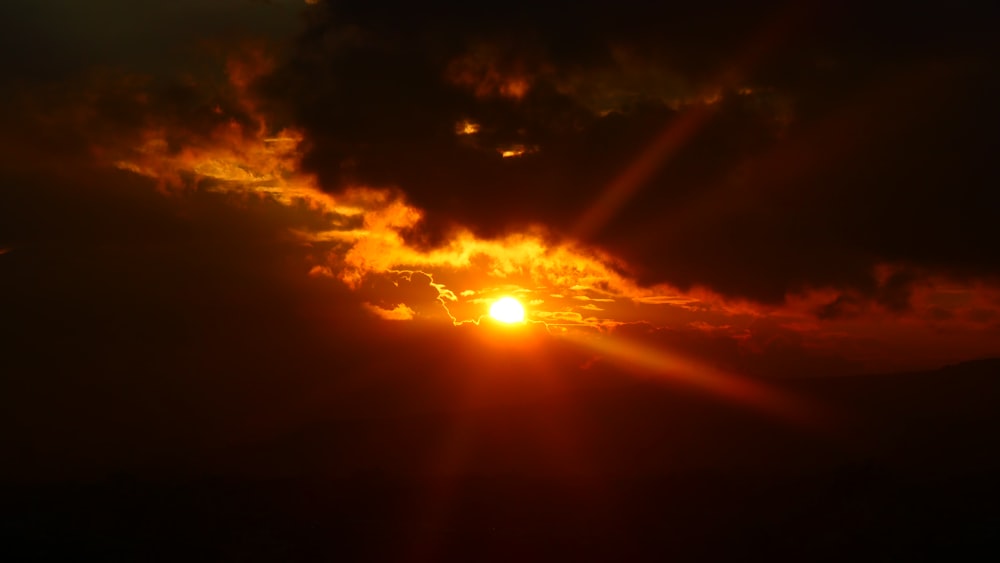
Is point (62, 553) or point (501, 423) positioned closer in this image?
point (62, 553)

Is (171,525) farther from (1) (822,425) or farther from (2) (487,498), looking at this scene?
(1) (822,425)

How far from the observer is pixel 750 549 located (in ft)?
270

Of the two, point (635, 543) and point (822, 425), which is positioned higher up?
point (822, 425)

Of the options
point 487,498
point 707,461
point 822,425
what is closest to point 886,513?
point 487,498

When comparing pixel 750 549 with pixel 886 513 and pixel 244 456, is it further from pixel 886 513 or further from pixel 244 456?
pixel 244 456

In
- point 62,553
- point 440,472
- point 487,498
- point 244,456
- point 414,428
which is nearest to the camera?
point 62,553

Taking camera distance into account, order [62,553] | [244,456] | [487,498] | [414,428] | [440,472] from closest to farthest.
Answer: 1. [62,553]
2. [487,498]
3. [440,472]
4. [244,456]
5. [414,428]

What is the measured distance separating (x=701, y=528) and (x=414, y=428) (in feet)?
312

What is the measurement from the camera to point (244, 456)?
151250mm

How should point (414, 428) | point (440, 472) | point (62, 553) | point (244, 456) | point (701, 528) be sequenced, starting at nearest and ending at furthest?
point (62, 553) → point (701, 528) → point (440, 472) → point (244, 456) → point (414, 428)

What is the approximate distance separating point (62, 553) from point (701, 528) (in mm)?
59767

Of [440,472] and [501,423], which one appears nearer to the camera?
[440,472]

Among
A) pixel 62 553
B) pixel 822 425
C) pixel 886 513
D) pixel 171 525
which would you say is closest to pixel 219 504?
pixel 171 525

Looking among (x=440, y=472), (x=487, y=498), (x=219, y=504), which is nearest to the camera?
(x=219, y=504)
